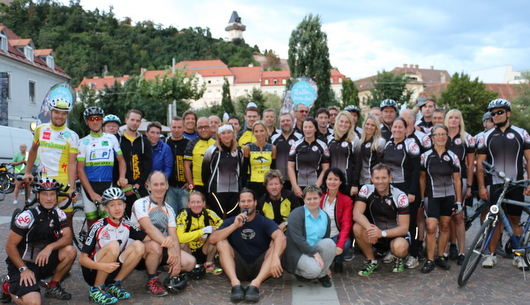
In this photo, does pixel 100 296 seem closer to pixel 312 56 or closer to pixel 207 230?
pixel 207 230

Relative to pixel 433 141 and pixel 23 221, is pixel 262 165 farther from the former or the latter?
pixel 23 221

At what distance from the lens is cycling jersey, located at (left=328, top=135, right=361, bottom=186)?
21.0 feet

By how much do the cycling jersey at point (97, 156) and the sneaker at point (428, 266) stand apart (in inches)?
170

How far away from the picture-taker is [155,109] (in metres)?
47.2

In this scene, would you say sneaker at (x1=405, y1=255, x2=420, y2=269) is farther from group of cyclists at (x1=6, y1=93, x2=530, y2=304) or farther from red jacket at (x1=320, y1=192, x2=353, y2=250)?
red jacket at (x1=320, y1=192, x2=353, y2=250)

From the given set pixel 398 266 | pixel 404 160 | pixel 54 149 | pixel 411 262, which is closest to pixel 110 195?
pixel 54 149

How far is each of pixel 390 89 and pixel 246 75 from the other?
212ft

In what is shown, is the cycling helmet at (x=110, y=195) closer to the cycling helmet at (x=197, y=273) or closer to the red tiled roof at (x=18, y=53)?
the cycling helmet at (x=197, y=273)

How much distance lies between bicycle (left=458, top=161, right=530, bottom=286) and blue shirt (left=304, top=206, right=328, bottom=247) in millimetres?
1623

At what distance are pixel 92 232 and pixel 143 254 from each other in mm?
597

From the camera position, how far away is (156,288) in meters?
4.98

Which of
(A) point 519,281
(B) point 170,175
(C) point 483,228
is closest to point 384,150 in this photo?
(C) point 483,228

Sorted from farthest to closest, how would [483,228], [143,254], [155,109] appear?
[155,109] < [483,228] < [143,254]

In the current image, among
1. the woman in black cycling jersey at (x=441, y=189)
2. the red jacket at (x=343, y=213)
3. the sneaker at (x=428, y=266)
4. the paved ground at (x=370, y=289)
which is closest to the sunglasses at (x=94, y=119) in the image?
the paved ground at (x=370, y=289)
